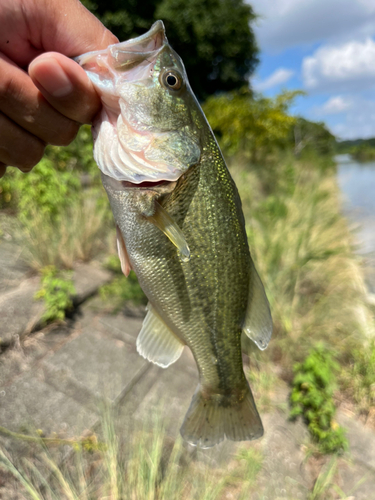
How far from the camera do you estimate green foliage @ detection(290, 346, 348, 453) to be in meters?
2.76

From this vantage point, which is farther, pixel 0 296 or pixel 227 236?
pixel 0 296

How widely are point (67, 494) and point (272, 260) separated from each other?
324cm

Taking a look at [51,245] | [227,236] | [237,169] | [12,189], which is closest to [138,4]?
[237,169]

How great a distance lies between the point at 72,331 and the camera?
3566 millimetres

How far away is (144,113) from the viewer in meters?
1.32

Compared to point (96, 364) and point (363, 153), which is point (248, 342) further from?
point (363, 153)

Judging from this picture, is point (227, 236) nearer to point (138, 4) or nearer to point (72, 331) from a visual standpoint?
point (72, 331)

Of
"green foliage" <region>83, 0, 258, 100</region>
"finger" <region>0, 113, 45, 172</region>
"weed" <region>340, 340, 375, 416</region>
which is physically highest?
"green foliage" <region>83, 0, 258, 100</region>

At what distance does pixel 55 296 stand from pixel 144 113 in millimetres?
2826

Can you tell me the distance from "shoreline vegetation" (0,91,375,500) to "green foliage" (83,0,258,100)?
12.9 meters

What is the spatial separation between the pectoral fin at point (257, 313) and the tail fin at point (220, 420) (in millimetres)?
372

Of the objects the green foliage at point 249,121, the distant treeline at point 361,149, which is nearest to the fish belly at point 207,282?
the green foliage at point 249,121

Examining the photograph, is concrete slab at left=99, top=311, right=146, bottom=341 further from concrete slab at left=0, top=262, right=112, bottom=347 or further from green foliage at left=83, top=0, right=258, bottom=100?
green foliage at left=83, top=0, right=258, bottom=100

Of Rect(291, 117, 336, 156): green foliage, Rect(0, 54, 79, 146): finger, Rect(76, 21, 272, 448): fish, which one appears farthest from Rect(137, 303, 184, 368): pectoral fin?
Rect(291, 117, 336, 156): green foliage
